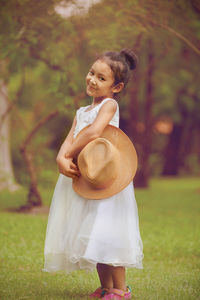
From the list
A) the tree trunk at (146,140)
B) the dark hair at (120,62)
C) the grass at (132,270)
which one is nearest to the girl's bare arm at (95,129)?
the dark hair at (120,62)

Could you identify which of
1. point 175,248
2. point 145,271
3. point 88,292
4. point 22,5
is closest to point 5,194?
point 22,5

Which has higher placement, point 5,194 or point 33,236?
point 33,236

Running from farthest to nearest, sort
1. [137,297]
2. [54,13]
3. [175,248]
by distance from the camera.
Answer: [54,13], [175,248], [137,297]

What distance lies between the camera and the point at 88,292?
4.11m

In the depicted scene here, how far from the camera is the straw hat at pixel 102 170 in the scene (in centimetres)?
350

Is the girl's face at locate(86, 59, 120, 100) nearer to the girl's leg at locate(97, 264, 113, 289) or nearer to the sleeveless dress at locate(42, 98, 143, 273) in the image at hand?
the sleeveless dress at locate(42, 98, 143, 273)

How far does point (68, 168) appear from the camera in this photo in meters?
3.61

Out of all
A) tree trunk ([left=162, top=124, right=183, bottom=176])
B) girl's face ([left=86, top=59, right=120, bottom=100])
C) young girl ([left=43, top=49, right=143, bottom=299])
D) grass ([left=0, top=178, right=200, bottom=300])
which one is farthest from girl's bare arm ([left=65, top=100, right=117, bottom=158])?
tree trunk ([left=162, top=124, right=183, bottom=176])

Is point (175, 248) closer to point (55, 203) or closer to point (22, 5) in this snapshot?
point (55, 203)

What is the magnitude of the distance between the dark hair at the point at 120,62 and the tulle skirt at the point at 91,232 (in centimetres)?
89

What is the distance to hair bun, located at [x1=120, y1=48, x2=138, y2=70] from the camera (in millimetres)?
3896

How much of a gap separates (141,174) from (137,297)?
14706 mm

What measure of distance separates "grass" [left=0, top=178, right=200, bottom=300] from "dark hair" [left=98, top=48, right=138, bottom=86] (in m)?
1.85

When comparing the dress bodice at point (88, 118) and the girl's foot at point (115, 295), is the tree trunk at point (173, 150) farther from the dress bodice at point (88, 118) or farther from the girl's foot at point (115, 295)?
the girl's foot at point (115, 295)
